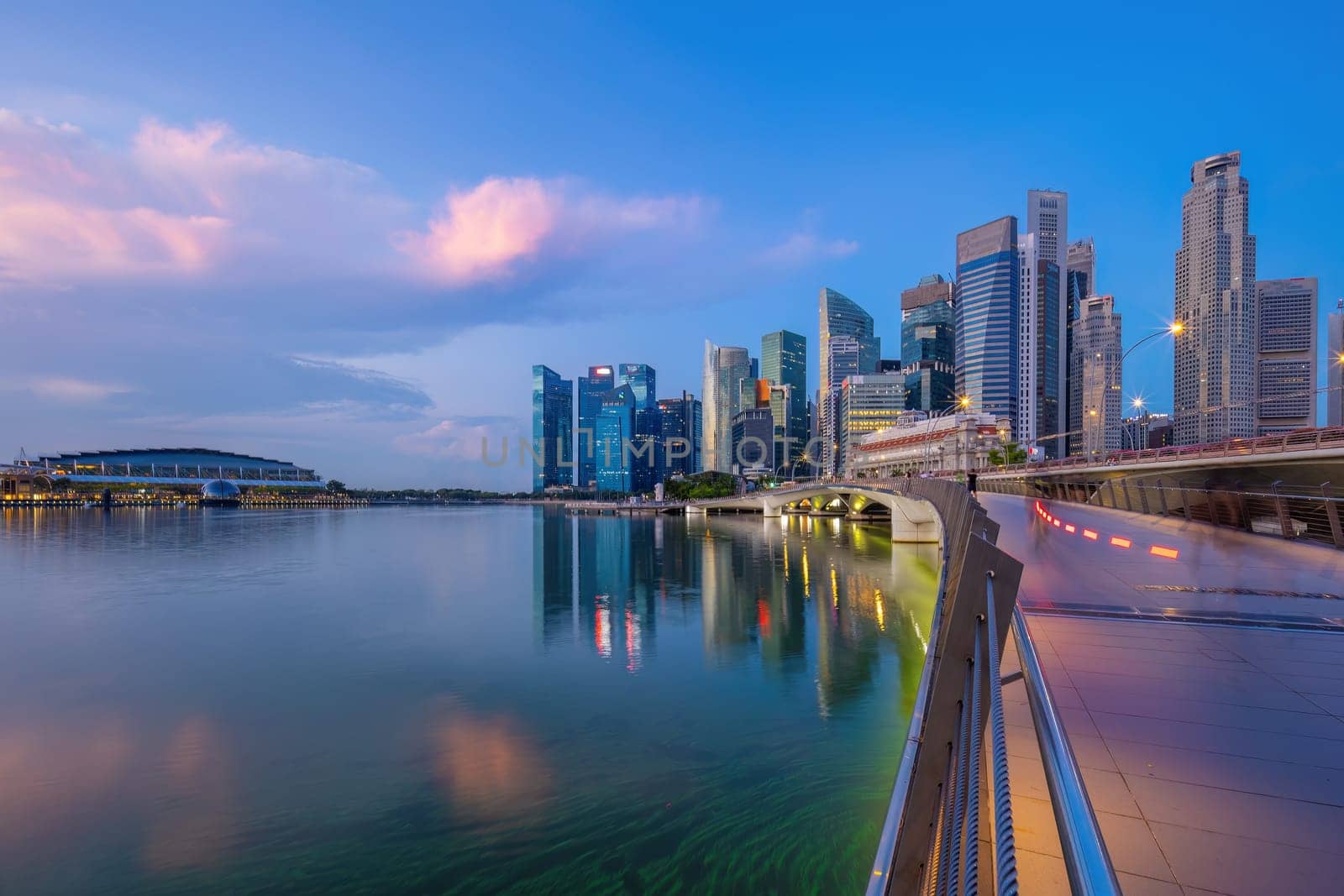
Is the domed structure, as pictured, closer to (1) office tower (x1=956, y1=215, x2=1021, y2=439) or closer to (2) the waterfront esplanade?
(2) the waterfront esplanade

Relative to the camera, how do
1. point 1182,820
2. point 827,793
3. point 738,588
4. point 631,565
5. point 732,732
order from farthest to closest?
point 631,565 < point 738,588 < point 732,732 < point 827,793 < point 1182,820

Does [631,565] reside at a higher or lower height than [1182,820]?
lower

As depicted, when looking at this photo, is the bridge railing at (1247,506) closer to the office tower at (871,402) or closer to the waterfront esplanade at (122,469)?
the office tower at (871,402)

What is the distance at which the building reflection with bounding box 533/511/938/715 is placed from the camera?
63.4 ft

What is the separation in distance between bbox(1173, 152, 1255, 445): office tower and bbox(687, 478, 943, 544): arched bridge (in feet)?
366

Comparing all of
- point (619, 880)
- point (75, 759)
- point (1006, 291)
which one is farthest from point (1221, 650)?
point (1006, 291)

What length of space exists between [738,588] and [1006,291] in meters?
170

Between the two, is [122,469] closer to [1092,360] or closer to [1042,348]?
[1042,348]

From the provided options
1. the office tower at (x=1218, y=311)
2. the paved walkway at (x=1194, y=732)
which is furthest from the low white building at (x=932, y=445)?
the paved walkway at (x=1194, y=732)

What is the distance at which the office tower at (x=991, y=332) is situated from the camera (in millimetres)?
167750

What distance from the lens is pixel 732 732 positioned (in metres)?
13.5

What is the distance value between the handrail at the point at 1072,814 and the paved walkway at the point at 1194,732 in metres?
1.58

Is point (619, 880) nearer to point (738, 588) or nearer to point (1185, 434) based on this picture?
point (738, 588)

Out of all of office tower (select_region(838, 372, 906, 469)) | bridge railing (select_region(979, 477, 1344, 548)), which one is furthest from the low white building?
bridge railing (select_region(979, 477, 1344, 548))
